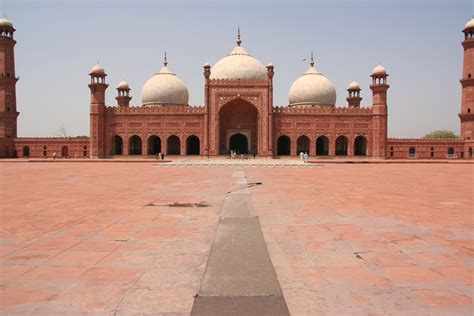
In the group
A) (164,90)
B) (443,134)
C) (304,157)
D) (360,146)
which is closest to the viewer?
(304,157)

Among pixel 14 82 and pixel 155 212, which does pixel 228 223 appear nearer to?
pixel 155 212

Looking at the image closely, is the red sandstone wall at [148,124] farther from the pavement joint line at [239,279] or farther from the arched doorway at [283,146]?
the pavement joint line at [239,279]

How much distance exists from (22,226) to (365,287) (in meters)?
3.67

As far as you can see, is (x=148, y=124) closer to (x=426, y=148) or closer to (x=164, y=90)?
(x=164, y=90)

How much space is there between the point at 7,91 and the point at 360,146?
2926 centimetres

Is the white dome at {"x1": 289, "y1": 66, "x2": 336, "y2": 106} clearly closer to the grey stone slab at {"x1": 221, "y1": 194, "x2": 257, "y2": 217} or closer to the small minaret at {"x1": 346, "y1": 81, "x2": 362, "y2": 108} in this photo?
the small minaret at {"x1": 346, "y1": 81, "x2": 362, "y2": 108}

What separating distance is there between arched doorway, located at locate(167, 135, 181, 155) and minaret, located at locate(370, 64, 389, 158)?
15.5m

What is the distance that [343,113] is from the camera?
29.7m

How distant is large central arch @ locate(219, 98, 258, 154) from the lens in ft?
97.2

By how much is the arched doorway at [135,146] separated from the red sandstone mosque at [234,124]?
0.08 m

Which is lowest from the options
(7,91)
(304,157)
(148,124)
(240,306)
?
(240,306)

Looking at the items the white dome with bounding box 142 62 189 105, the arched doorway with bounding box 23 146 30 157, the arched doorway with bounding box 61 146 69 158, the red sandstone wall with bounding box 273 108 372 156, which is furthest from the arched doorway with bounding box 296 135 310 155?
the arched doorway with bounding box 23 146 30 157

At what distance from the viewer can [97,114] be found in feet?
95.1

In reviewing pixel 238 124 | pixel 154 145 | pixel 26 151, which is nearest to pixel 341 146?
pixel 238 124
